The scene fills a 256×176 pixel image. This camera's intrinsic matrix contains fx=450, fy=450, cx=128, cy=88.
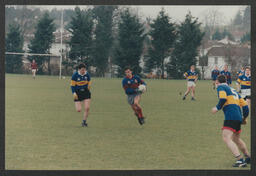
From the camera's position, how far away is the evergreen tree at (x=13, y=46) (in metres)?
37.2

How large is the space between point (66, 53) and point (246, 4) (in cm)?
3376

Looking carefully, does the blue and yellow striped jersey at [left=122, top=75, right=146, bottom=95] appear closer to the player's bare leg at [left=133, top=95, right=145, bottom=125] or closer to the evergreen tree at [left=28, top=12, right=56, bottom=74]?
the player's bare leg at [left=133, top=95, right=145, bottom=125]

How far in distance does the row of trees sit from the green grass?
21.2 metres

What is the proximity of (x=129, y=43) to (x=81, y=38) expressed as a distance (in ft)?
15.4

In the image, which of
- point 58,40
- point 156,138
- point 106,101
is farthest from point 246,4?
point 58,40

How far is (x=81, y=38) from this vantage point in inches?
1533

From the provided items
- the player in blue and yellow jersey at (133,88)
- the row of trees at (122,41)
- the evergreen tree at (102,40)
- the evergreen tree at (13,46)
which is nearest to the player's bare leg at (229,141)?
the player in blue and yellow jersey at (133,88)

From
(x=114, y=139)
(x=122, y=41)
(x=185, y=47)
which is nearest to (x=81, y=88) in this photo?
(x=114, y=139)

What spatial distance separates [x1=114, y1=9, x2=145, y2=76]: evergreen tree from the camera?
40031 millimetres

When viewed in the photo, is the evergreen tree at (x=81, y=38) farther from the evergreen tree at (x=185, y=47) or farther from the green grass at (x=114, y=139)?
the green grass at (x=114, y=139)

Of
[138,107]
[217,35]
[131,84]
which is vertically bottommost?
[138,107]

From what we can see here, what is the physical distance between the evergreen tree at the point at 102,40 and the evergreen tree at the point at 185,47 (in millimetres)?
6046

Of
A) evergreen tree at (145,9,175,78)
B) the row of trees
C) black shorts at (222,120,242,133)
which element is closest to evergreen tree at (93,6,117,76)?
the row of trees

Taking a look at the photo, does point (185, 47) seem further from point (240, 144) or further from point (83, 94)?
point (240, 144)
